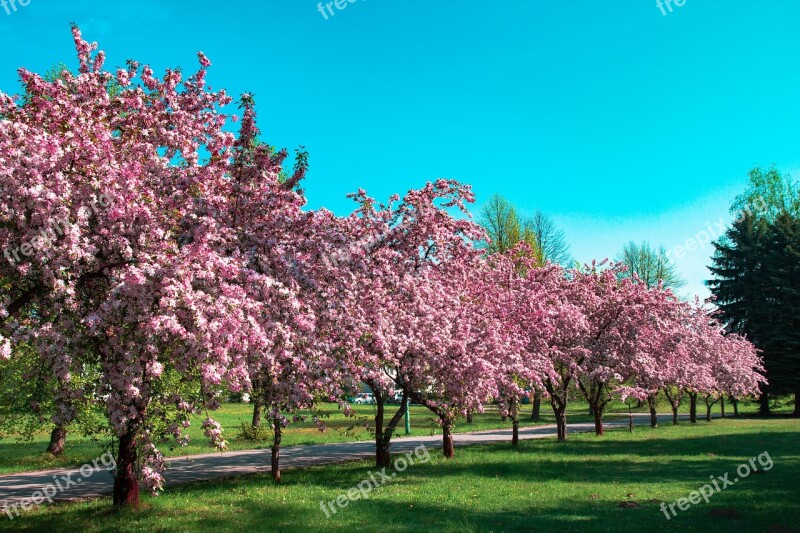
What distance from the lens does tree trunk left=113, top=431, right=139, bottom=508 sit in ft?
41.9

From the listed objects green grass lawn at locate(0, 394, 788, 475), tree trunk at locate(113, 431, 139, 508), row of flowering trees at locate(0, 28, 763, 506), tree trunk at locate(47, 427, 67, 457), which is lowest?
green grass lawn at locate(0, 394, 788, 475)

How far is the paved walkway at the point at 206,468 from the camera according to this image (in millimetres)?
16156

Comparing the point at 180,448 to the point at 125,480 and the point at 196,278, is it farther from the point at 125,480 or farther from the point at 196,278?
the point at 196,278

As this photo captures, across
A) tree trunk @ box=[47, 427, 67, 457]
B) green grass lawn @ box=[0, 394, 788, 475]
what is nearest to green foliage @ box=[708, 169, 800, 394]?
green grass lawn @ box=[0, 394, 788, 475]

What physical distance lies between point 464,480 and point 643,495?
493 centimetres

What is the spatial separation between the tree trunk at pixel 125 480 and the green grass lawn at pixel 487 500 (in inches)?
16.1

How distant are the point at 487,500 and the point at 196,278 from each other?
29.3ft

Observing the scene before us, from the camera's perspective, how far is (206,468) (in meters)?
20.7

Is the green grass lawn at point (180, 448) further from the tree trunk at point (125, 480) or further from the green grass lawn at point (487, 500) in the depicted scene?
the green grass lawn at point (487, 500)

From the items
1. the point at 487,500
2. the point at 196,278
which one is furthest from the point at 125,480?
the point at 487,500

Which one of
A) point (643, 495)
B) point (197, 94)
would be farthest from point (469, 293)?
point (197, 94)

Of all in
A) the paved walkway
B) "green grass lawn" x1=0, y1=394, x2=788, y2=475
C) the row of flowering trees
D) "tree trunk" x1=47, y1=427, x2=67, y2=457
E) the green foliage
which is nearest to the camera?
the row of flowering trees

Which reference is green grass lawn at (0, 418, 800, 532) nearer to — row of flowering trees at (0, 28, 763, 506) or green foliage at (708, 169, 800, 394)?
row of flowering trees at (0, 28, 763, 506)

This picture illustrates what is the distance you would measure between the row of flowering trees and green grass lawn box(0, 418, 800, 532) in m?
1.51
